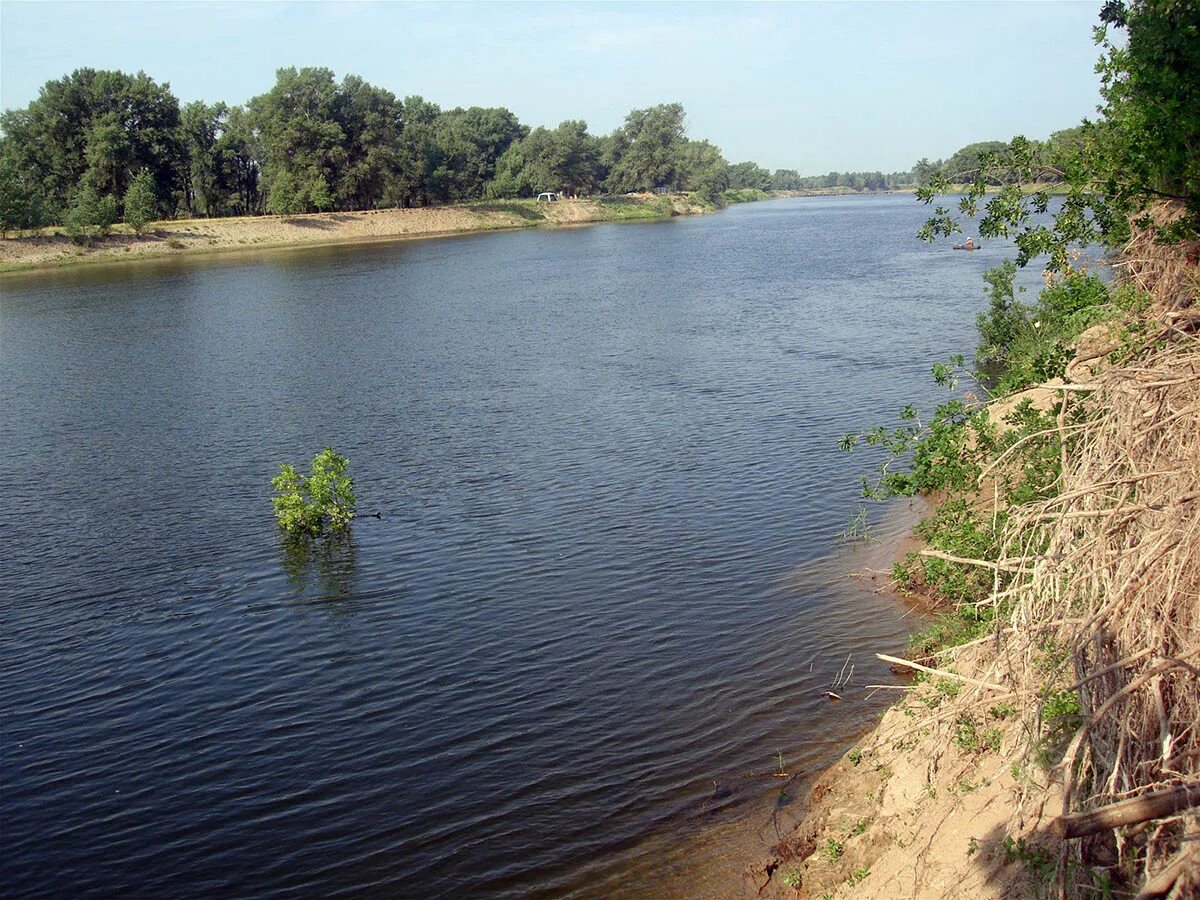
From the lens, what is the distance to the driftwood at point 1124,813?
5184mm

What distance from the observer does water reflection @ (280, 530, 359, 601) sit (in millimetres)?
18953

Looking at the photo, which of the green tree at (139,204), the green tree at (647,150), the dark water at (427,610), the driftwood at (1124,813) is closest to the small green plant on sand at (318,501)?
the dark water at (427,610)

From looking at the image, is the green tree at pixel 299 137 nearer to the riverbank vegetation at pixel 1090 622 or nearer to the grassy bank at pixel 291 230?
the grassy bank at pixel 291 230

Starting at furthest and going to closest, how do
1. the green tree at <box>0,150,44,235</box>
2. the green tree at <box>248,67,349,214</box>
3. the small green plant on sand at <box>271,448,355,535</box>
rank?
the green tree at <box>248,67,349,214</box> → the green tree at <box>0,150,44,235</box> → the small green plant on sand at <box>271,448,355,535</box>

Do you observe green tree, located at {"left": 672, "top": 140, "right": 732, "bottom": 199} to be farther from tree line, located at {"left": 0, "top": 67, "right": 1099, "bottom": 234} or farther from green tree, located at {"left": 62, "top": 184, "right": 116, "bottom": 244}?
green tree, located at {"left": 62, "top": 184, "right": 116, "bottom": 244}

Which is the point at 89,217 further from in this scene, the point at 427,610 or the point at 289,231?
the point at 427,610

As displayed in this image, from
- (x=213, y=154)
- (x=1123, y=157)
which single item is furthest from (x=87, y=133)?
(x=1123, y=157)

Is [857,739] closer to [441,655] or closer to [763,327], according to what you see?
[441,655]

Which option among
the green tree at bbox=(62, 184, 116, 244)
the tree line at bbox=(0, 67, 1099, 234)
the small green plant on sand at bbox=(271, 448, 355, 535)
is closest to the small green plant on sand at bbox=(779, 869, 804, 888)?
the small green plant on sand at bbox=(271, 448, 355, 535)

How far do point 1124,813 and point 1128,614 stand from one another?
187cm

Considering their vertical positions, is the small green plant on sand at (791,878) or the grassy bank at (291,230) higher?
the grassy bank at (291,230)

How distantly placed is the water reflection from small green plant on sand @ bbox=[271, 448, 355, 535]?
0.96 feet

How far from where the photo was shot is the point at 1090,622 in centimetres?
678

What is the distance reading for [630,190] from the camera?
543 ft
